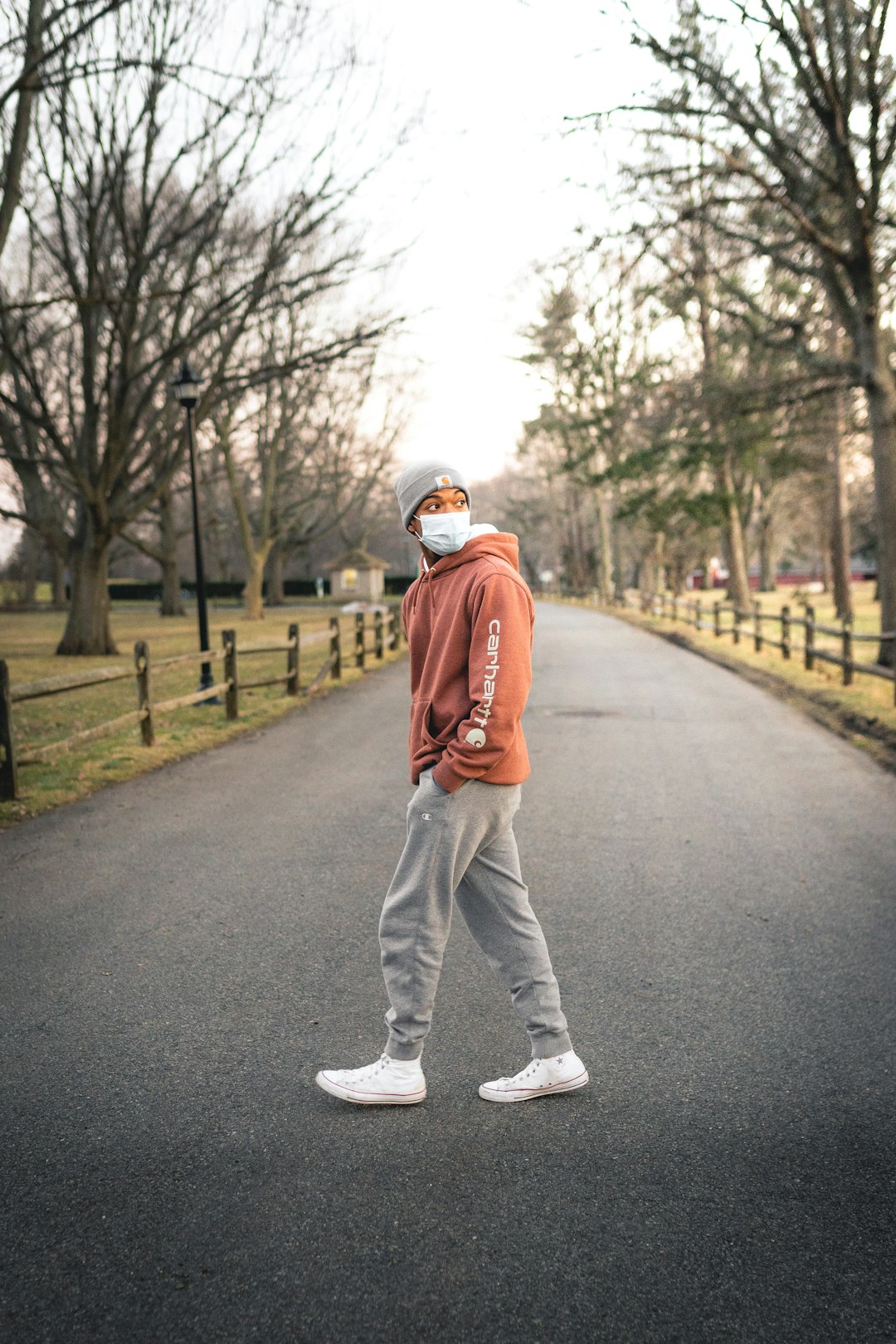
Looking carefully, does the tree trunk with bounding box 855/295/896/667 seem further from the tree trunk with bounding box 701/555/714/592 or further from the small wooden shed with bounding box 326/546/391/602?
the tree trunk with bounding box 701/555/714/592

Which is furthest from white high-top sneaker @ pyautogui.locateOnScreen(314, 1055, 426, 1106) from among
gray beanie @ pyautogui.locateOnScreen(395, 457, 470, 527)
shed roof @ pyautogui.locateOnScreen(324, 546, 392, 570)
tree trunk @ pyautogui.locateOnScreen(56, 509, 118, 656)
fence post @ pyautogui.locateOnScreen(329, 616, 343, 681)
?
shed roof @ pyautogui.locateOnScreen(324, 546, 392, 570)

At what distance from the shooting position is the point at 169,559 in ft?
143

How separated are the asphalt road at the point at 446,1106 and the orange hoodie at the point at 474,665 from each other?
113cm

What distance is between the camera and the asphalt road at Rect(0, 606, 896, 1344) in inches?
97.4

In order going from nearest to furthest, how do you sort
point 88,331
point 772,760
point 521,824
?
point 521,824
point 772,760
point 88,331

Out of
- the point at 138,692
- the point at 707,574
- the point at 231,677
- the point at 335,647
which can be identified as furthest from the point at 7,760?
the point at 707,574

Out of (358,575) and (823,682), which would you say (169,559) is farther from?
(823,682)

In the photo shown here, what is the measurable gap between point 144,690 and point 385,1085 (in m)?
8.19

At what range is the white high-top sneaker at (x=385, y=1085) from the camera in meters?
3.37

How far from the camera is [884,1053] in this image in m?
3.79

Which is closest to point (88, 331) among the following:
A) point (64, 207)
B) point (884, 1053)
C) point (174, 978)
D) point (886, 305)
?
point (64, 207)

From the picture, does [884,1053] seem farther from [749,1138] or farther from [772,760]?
[772,760]

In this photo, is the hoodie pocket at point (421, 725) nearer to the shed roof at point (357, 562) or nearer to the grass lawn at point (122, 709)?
the grass lawn at point (122, 709)

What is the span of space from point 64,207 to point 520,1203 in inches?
742
